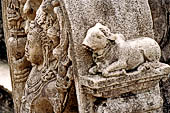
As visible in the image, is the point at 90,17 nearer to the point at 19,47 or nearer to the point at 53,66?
the point at 53,66

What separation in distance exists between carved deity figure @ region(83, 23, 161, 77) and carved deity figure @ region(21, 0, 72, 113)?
22cm

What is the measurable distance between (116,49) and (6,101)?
8.05 feet

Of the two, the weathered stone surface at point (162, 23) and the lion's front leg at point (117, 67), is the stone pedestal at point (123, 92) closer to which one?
the lion's front leg at point (117, 67)

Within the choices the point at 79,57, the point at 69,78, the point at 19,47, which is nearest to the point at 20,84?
the point at 19,47

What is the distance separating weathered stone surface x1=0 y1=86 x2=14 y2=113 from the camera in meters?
3.67

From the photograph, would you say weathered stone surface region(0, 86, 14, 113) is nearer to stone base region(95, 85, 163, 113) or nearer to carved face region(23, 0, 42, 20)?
carved face region(23, 0, 42, 20)

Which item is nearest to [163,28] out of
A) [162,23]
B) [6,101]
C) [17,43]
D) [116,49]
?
[162,23]

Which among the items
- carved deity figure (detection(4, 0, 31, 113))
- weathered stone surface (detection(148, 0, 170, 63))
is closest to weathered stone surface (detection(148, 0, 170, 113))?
weathered stone surface (detection(148, 0, 170, 63))

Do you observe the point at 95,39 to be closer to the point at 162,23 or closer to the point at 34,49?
the point at 34,49

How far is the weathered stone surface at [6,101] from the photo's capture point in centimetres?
367

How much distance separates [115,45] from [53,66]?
0.57m

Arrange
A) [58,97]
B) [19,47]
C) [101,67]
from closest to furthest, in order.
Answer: [101,67] < [58,97] < [19,47]

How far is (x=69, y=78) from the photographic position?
1.79 m

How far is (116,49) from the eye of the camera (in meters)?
1.60
